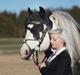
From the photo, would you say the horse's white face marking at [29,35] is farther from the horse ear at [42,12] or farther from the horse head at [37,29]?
the horse ear at [42,12]

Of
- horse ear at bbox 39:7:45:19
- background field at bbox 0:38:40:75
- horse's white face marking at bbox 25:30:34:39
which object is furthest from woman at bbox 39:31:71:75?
horse's white face marking at bbox 25:30:34:39

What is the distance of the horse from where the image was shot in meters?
7.36

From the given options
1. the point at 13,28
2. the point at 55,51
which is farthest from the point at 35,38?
the point at 13,28

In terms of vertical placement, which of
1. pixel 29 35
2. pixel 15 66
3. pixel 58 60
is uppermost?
pixel 29 35

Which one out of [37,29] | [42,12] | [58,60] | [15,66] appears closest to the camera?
[58,60]

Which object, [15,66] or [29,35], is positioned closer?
[29,35]

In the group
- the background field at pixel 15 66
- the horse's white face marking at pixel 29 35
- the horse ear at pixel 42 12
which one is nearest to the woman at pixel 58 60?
the background field at pixel 15 66

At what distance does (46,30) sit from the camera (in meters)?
7.45

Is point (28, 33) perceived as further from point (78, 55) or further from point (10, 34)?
point (10, 34)

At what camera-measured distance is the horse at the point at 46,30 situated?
7363 millimetres

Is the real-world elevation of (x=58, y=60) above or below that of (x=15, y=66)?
above

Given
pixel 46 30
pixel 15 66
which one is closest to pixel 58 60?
pixel 46 30

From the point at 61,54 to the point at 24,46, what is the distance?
1270mm

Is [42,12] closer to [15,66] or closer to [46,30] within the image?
[46,30]
